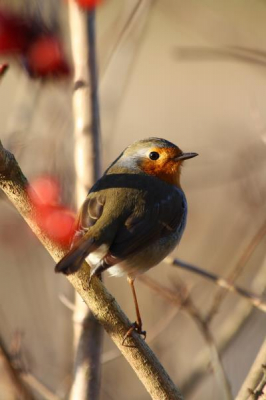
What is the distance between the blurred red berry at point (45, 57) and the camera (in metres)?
1.96

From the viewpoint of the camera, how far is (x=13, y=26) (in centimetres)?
194

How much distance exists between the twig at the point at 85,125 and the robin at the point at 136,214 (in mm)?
95

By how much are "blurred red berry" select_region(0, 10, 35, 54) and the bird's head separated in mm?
1105

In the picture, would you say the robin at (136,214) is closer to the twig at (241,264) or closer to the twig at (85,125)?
the twig at (85,125)

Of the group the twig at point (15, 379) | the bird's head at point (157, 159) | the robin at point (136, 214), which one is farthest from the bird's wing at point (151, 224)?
the twig at point (15, 379)

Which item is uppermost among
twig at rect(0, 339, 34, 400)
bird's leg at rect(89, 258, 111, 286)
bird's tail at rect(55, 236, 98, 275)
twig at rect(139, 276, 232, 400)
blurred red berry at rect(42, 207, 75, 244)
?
blurred red berry at rect(42, 207, 75, 244)

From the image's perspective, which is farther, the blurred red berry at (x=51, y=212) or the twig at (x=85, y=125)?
the twig at (x=85, y=125)

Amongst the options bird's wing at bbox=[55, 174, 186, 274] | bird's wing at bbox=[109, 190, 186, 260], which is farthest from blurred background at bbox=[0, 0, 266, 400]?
bird's wing at bbox=[109, 190, 186, 260]

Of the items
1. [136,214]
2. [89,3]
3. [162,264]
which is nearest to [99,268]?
[136,214]

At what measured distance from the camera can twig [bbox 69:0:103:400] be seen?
7.80 feet

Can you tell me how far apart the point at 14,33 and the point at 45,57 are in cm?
12

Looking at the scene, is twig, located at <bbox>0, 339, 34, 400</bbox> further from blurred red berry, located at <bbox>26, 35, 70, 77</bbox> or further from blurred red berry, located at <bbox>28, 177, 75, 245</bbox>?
blurred red berry, located at <bbox>26, 35, 70, 77</bbox>

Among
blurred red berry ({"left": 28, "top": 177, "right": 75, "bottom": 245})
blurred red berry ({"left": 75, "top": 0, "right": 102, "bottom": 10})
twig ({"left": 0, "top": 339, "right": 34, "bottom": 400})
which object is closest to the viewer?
twig ({"left": 0, "top": 339, "right": 34, "bottom": 400})

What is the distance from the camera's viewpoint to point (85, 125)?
250 centimetres
